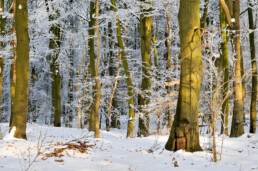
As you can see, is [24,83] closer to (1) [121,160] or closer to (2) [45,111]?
(1) [121,160]

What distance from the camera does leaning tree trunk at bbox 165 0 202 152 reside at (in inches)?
219

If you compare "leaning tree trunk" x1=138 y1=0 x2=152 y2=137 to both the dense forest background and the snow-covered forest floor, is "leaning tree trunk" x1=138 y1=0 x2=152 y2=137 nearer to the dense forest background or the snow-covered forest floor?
the dense forest background

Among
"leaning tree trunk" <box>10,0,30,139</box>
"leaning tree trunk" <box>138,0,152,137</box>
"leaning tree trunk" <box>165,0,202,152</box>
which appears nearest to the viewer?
"leaning tree trunk" <box>165,0,202,152</box>

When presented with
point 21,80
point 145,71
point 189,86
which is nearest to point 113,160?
point 189,86

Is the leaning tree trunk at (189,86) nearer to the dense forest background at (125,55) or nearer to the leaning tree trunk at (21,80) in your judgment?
the dense forest background at (125,55)

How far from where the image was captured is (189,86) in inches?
223

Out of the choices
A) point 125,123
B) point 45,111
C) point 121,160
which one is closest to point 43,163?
point 121,160

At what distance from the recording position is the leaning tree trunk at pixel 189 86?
18.2 feet

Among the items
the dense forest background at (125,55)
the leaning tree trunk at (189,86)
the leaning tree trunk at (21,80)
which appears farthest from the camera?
the dense forest background at (125,55)

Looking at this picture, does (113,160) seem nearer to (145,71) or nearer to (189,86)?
(189,86)

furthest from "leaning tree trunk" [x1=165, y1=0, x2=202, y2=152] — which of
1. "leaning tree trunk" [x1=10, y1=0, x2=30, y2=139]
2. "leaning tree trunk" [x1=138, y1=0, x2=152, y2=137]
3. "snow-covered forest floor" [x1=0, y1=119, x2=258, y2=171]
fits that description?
"leaning tree trunk" [x1=138, y1=0, x2=152, y2=137]

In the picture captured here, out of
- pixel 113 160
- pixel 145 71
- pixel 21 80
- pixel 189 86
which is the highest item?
pixel 145 71

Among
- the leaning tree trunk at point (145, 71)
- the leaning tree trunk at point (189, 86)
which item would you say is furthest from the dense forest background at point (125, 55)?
the leaning tree trunk at point (189, 86)

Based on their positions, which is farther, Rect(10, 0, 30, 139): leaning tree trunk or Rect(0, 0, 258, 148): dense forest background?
Rect(0, 0, 258, 148): dense forest background
